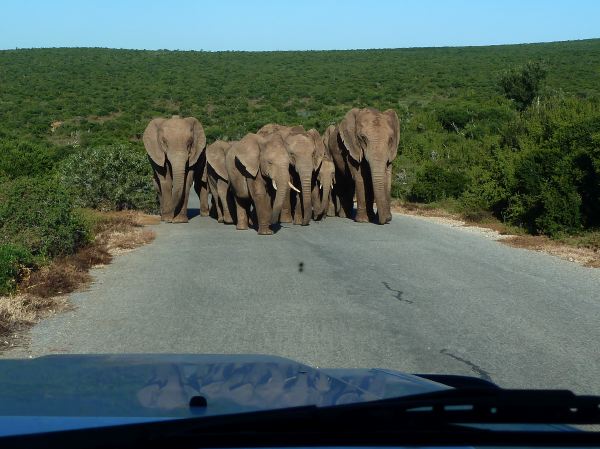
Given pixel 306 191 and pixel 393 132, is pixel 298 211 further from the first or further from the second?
pixel 393 132

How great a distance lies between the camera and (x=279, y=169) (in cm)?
1927

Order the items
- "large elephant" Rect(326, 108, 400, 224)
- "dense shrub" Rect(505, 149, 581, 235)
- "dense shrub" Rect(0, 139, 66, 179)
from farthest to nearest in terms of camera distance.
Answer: "dense shrub" Rect(0, 139, 66, 179) → "large elephant" Rect(326, 108, 400, 224) → "dense shrub" Rect(505, 149, 581, 235)

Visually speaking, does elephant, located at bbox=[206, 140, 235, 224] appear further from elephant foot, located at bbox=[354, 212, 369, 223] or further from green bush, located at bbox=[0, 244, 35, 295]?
green bush, located at bbox=[0, 244, 35, 295]

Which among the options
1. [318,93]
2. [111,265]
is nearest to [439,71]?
[318,93]

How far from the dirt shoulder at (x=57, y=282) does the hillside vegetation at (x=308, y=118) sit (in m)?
0.29

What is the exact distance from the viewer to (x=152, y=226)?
20.8 m

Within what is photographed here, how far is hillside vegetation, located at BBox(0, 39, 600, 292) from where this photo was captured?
17719 mm

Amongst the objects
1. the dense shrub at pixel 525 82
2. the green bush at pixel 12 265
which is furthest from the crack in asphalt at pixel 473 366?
the dense shrub at pixel 525 82

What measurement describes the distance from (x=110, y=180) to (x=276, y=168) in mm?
5919

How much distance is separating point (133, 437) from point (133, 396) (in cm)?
75

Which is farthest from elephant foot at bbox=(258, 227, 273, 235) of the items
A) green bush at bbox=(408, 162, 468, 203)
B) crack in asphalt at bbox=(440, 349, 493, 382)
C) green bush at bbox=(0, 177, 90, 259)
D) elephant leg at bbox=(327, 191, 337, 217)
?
crack in asphalt at bbox=(440, 349, 493, 382)

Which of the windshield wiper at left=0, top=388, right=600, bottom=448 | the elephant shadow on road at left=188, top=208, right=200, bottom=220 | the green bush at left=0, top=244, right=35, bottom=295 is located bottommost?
the elephant shadow on road at left=188, top=208, right=200, bottom=220

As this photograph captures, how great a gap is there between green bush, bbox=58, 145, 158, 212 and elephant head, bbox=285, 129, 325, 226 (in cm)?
485

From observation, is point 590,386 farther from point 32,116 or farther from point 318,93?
point 318,93
